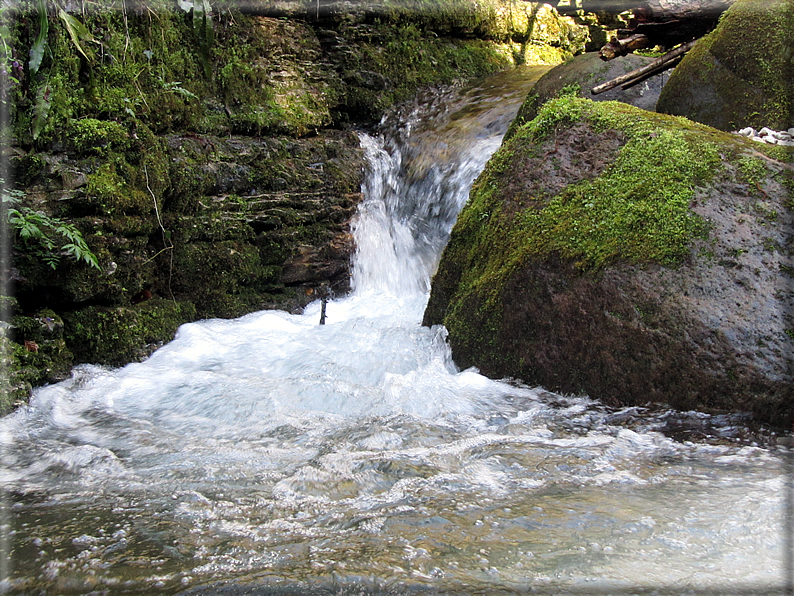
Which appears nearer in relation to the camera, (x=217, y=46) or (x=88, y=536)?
(x=88, y=536)

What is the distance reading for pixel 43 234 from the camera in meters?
4.25

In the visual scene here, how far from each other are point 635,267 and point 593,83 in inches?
151

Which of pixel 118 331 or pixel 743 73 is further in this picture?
pixel 118 331

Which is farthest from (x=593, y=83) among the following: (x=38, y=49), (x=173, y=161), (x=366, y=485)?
(x=366, y=485)

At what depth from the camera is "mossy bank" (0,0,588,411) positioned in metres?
4.41

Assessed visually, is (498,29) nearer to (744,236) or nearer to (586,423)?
(744,236)

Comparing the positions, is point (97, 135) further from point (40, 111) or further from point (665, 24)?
point (665, 24)

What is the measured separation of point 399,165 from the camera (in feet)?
26.6

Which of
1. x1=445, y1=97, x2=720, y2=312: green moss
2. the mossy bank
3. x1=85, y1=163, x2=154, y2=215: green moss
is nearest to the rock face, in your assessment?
x1=445, y1=97, x2=720, y2=312: green moss

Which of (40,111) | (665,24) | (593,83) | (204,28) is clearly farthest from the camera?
(593,83)

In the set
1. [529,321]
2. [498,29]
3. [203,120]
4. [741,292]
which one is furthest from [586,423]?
[498,29]

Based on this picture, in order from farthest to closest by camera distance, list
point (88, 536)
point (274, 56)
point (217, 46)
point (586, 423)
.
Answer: point (274, 56)
point (217, 46)
point (586, 423)
point (88, 536)

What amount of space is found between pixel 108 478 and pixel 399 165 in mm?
6206

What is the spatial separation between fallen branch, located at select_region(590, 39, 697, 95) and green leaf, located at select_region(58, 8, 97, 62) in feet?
15.5
